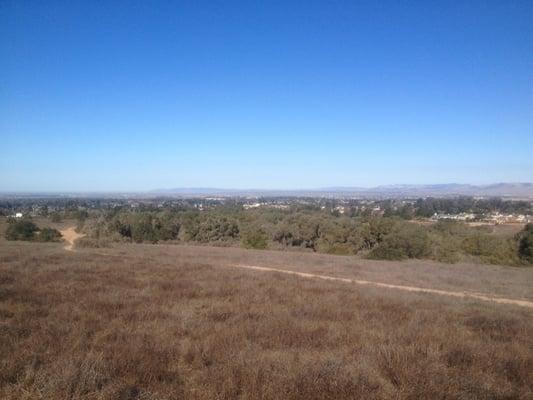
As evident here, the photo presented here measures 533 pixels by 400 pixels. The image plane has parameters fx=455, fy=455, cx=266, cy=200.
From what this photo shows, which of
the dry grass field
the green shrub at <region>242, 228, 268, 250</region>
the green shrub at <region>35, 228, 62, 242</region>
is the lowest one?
the green shrub at <region>242, 228, 268, 250</region>

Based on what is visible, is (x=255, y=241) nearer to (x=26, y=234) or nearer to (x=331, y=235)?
(x=331, y=235)

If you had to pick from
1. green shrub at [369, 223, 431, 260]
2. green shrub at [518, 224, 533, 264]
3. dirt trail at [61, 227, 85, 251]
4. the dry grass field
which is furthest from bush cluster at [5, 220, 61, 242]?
green shrub at [518, 224, 533, 264]

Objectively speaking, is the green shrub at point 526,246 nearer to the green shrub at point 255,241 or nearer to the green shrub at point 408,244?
the green shrub at point 408,244

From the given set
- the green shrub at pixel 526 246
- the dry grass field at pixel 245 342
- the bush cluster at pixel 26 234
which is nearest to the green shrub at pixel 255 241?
the bush cluster at pixel 26 234

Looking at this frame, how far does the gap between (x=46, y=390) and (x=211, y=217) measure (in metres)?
58.1

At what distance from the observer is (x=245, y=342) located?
8.52 metres

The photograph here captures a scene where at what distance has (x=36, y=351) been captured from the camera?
7.32m

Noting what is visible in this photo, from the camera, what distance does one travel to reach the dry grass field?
6223 millimetres

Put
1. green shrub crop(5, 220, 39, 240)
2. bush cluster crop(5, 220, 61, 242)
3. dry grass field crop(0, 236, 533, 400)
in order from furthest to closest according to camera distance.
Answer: green shrub crop(5, 220, 39, 240) → bush cluster crop(5, 220, 61, 242) → dry grass field crop(0, 236, 533, 400)

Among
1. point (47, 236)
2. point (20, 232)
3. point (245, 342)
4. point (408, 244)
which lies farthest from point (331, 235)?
point (245, 342)

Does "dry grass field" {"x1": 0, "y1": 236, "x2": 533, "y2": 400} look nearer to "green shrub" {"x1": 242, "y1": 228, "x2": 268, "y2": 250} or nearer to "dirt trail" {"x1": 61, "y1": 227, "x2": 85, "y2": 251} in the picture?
"dirt trail" {"x1": 61, "y1": 227, "x2": 85, "y2": 251}

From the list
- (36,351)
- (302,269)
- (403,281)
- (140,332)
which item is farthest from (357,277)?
(36,351)

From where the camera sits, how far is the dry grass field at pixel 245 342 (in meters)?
6.22

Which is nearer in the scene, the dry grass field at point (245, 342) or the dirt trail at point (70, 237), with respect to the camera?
the dry grass field at point (245, 342)
